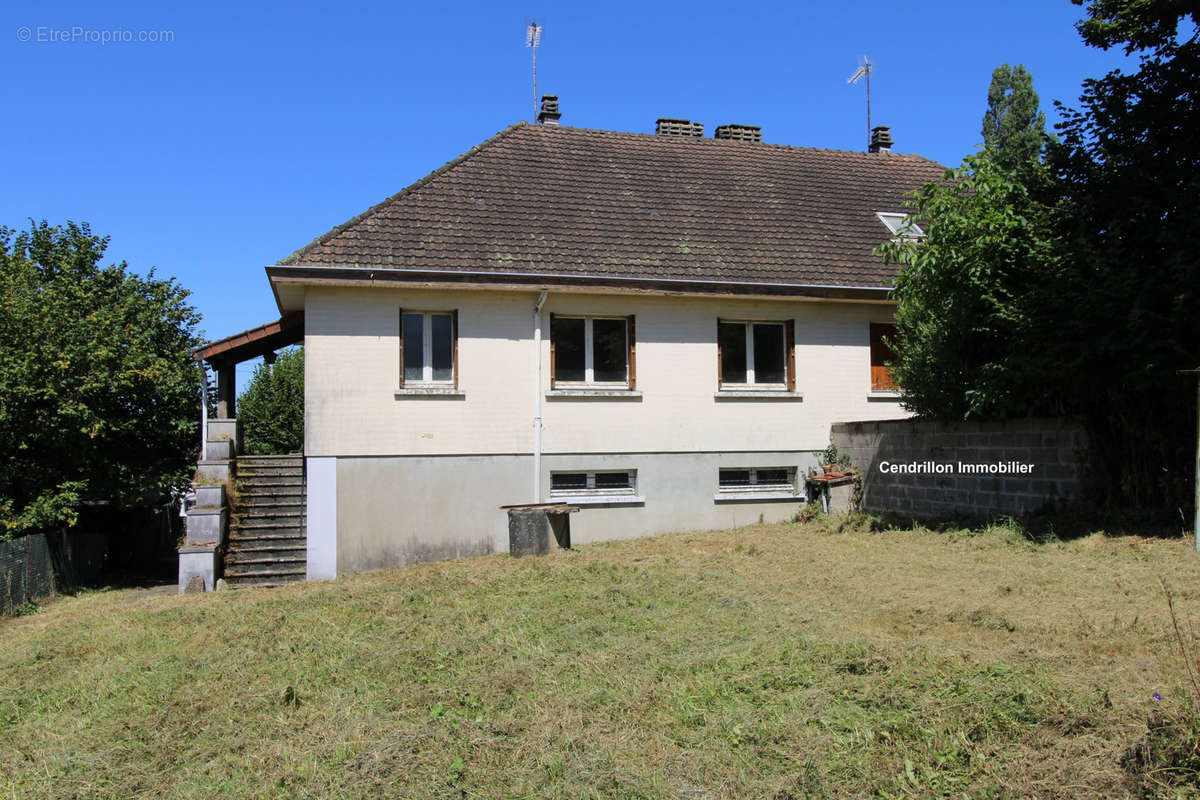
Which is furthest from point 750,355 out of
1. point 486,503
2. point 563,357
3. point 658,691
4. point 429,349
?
point 658,691

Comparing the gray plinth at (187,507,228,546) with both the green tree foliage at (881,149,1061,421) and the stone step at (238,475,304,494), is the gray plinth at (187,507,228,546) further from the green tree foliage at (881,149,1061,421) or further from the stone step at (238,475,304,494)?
the green tree foliage at (881,149,1061,421)

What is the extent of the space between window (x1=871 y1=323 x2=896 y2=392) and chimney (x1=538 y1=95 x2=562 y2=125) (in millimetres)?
7949

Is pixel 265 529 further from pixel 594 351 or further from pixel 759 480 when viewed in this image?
pixel 759 480

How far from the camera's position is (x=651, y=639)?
6957 mm

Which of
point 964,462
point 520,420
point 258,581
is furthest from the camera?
point 520,420

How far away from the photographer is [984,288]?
1110 centimetres

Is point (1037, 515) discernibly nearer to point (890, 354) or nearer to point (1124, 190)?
point (1124, 190)

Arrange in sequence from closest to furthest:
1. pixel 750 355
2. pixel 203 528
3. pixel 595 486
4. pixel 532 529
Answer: pixel 532 529
pixel 203 528
pixel 595 486
pixel 750 355

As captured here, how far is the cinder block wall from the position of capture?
423 inches

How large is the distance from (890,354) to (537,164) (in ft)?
23.8

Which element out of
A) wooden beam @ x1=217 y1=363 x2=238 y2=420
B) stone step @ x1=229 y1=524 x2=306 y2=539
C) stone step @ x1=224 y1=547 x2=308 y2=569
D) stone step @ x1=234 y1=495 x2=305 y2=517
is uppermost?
wooden beam @ x1=217 y1=363 x2=238 y2=420

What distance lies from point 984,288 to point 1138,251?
172 cm

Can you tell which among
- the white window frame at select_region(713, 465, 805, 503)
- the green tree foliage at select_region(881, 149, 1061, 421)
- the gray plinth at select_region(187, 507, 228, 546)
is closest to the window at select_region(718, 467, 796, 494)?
the white window frame at select_region(713, 465, 805, 503)

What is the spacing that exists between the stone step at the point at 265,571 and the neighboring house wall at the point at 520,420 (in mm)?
316
